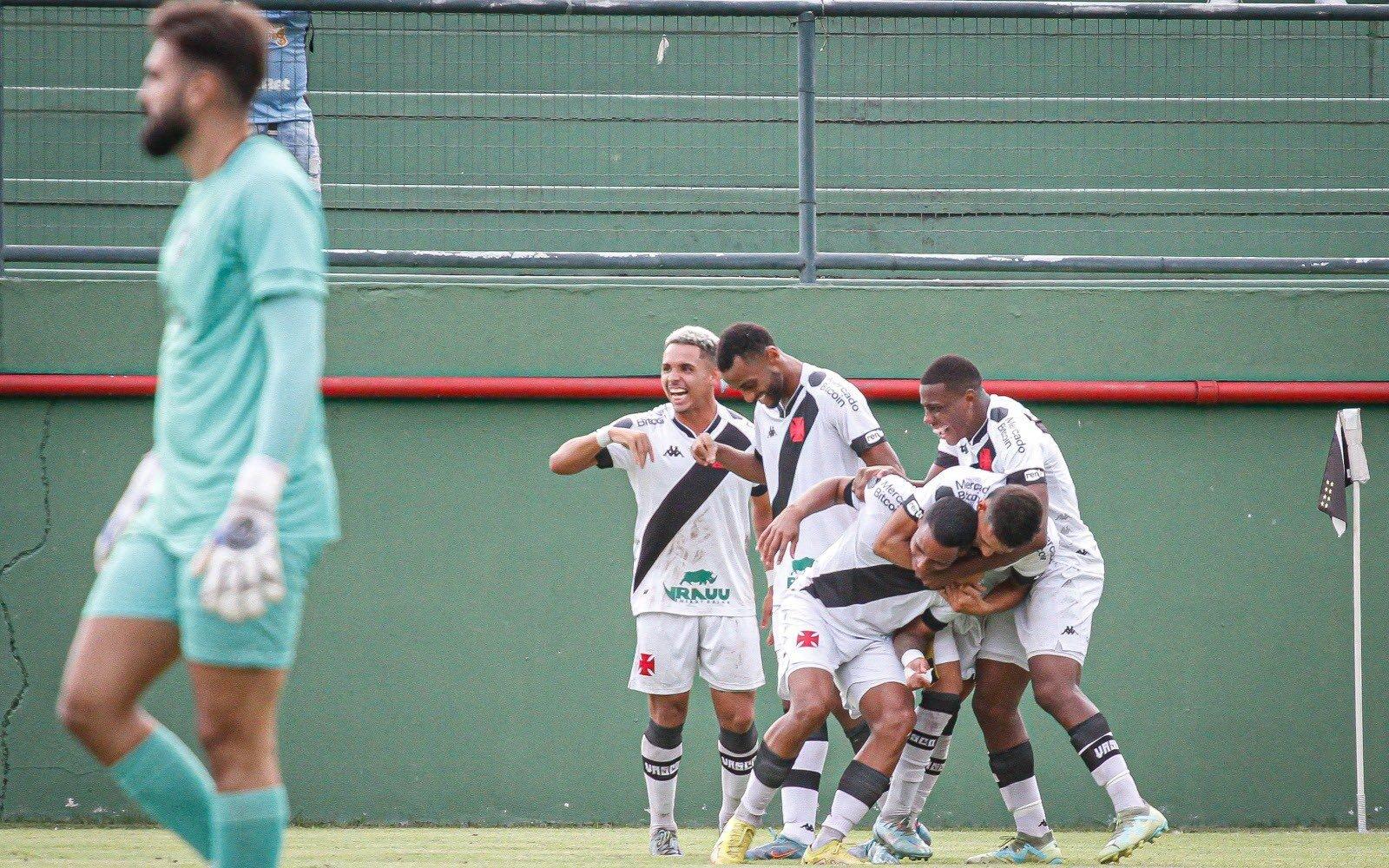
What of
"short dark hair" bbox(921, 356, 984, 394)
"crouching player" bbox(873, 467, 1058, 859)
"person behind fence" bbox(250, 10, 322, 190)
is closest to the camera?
"crouching player" bbox(873, 467, 1058, 859)

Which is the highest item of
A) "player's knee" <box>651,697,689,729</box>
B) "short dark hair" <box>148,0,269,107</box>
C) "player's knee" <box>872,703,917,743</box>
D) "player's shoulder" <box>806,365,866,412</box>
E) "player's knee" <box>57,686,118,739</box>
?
"short dark hair" <box>148,0,269,107</box>

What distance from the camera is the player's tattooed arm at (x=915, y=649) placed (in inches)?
228

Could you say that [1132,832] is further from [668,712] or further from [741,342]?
[741,342]

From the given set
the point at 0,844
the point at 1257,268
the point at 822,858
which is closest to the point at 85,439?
the point at 0,844

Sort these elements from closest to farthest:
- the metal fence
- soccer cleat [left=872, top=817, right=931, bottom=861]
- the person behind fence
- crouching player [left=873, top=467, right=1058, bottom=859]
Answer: crouching player [left=873, top=467, right=1058, bottom=859] < soccer cleat [left=872, top=817, right=931, bottom=861] < the person behind fence < the metal fence

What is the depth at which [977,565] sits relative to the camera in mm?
5699

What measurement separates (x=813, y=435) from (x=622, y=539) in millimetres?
2190

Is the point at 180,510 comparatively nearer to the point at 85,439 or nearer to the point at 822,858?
the point at 822,858

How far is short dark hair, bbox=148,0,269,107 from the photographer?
2.91 metres

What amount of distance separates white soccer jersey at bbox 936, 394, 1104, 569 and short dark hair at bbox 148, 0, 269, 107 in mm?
3727

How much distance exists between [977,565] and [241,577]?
361 centimetres

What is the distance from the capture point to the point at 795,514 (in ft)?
19.7

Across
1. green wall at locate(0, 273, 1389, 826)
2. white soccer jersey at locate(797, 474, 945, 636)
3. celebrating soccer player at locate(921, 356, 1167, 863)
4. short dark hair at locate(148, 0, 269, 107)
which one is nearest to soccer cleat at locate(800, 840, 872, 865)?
celebrating soccer player at locate(921, 356, 1167, 863)

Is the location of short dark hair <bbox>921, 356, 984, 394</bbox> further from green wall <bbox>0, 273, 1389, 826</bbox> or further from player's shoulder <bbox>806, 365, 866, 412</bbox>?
green wall <bbox>0, 273, 1389, 826</bbox>
